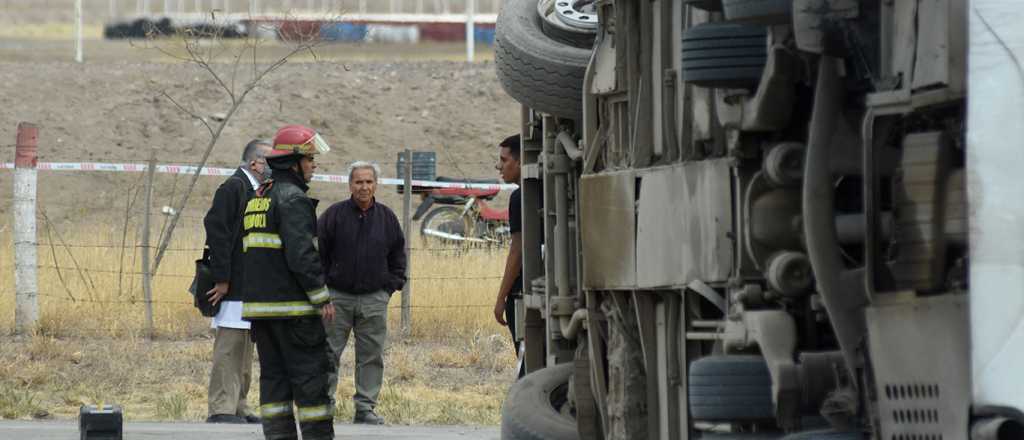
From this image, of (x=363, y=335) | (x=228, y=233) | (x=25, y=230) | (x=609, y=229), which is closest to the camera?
(x=609, y=229)

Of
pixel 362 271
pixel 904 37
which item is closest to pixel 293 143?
pixel 362 271

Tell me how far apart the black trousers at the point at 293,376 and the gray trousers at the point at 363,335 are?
2.50 m

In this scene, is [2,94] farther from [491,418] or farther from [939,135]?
[939,135]

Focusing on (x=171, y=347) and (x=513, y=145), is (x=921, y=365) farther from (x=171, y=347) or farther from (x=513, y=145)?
(x=171, y=347)

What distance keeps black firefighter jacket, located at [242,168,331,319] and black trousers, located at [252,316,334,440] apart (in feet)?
0.34

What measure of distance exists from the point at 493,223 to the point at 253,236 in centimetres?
1406

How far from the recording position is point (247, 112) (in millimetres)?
33812

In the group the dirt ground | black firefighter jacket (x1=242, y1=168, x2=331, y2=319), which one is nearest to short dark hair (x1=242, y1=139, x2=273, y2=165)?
black firefighter jacket (x1=242, y1=168, x2=331, y2=319)

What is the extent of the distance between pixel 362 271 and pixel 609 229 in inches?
211

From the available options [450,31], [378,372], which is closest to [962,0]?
[378,372]

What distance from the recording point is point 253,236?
10148 millimetres

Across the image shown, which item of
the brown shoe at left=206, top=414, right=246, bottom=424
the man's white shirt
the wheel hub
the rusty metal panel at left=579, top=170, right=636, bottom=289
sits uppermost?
the wheel hub

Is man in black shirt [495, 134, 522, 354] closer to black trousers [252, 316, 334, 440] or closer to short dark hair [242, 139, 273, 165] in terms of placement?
black trousers [252, 316, 334, 440]

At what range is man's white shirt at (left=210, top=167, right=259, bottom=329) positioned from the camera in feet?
39.5
